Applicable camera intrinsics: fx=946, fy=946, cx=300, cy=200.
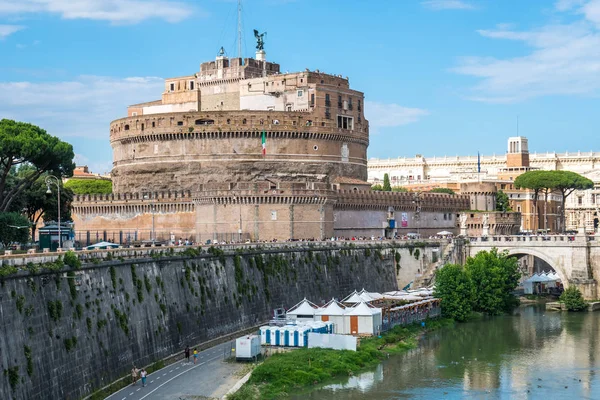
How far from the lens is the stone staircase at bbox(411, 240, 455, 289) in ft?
222

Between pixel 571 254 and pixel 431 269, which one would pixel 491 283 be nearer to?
pixel 571 254

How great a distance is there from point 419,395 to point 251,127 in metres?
40.8

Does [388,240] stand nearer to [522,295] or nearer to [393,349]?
[522,295]

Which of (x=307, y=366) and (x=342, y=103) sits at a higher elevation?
(x=342, y=103)

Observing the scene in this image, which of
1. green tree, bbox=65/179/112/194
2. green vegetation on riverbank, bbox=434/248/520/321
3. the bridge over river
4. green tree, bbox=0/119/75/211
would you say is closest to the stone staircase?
the bridge over river

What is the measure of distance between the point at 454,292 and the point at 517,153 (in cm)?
8563

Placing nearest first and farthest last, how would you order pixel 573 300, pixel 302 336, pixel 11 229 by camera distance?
pixel 302 336 → pixel 11 229 → pixel 573 300

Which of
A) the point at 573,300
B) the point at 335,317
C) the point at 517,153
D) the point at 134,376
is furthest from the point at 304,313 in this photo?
the point at 517,153

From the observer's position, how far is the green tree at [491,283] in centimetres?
6134

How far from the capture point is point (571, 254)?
65188 millimetres

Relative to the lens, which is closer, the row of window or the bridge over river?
the bridge over river

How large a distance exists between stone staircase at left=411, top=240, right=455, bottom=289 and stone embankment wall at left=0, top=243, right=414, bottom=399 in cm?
823

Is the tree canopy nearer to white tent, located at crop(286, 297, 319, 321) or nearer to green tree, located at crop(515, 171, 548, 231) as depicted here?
green tree, located at crop(515, 171, 548, 231)

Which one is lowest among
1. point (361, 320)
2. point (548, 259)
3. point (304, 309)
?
point (361, 320)
